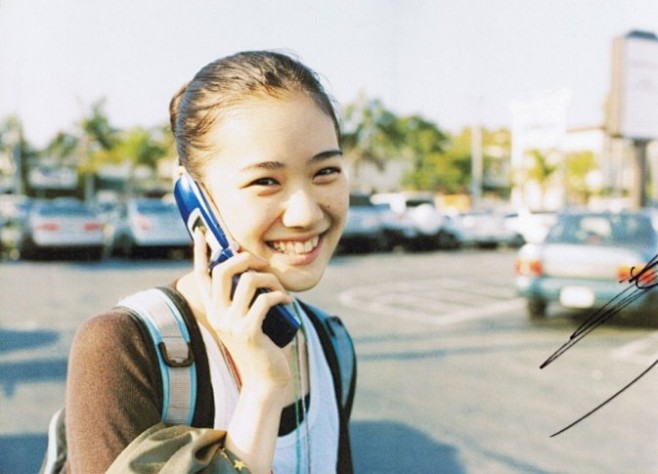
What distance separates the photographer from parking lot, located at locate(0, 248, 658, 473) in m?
3.49

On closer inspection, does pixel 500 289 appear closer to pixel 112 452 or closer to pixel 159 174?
pixel 112 452

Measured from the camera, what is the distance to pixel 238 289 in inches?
33.4

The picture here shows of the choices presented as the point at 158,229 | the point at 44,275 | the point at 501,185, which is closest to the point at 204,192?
the point at 44,275

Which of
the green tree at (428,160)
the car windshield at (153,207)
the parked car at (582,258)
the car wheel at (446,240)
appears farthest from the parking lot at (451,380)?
the green tree at (428,160)

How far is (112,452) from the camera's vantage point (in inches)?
33.2

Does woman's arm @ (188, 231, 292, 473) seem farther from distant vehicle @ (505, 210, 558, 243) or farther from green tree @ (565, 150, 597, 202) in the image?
green tree @ (565, 150, 597, 202)

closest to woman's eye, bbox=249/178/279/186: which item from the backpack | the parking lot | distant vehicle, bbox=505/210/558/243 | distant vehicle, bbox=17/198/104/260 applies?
the backpack

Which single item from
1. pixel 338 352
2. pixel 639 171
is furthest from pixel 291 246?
pixel 639 171

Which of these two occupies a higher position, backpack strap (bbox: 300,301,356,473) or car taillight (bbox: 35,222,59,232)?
backpack strap (bbox: 300,301,356,473)

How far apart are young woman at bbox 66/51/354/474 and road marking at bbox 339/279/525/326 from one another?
6089 millimetres

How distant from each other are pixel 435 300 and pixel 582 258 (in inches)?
93.7

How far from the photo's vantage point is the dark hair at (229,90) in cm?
93

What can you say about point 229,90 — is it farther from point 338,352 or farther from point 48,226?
point 48,226

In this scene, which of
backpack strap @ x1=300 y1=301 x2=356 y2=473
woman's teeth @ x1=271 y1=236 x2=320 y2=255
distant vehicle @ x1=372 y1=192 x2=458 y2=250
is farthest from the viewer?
distant vehicle @ x1=372 y1=192 x2=458 y2=250
